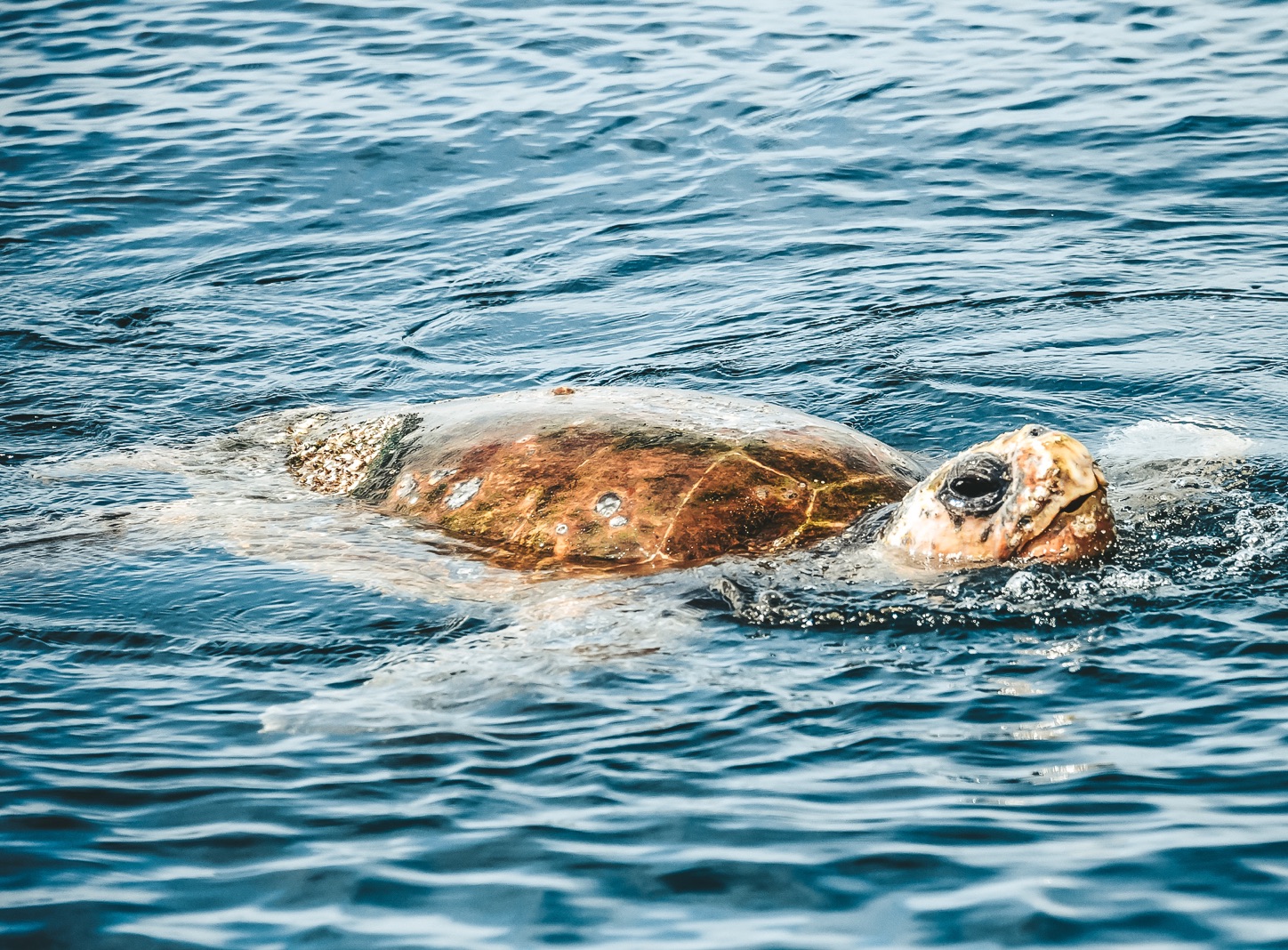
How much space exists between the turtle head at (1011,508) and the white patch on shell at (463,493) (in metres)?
1.83

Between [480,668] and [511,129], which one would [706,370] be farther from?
[511,129]

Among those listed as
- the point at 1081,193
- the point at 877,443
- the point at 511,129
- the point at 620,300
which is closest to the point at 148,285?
the point at 620,300

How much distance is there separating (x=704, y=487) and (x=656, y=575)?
44 centimetres

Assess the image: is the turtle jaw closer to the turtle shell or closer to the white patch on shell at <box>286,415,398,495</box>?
the turtle shell

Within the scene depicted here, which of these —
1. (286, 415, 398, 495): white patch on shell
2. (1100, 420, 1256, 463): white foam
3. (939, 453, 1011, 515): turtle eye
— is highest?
(939, 453, 1011, 515): turtle eye

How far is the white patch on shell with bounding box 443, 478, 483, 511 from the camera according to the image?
19.5 feet

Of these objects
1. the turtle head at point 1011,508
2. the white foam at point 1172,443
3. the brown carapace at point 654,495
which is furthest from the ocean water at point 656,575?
the brown carapace at point 654,495

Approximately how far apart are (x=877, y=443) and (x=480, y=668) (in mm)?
2455

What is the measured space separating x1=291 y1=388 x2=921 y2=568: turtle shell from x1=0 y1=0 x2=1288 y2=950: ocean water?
0.84 ft

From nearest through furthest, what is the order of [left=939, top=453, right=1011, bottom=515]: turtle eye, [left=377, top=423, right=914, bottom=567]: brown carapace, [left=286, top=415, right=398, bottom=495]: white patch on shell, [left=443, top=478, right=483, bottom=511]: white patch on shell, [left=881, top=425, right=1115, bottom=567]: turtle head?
[left=881, top=425, right=1115, bottom=567]: turtle head, [left=939, top=453, right=1011, bottom=515]: turtle eye, [left=377, top=423, right=914, bottom=567]: brown carapace, [left=443, top=478, right=483, bottom=511]: white patch on shell, [left=286, top=415, right=398, bottom=495]: white patch on shell

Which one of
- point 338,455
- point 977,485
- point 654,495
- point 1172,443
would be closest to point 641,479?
point 654,495

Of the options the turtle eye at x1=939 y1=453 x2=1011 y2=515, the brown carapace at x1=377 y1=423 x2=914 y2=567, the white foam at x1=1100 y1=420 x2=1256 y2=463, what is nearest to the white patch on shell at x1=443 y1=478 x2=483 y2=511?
the brown carapace at x1=377 y1=423 x2=914 y2=567

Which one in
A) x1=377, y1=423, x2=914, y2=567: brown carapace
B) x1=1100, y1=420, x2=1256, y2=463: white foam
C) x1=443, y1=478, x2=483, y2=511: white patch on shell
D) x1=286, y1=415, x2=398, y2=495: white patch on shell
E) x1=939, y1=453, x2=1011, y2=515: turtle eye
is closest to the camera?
x1=939, y1=453, x2=1011, y2=515: turtle eye

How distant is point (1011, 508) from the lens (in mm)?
5012
